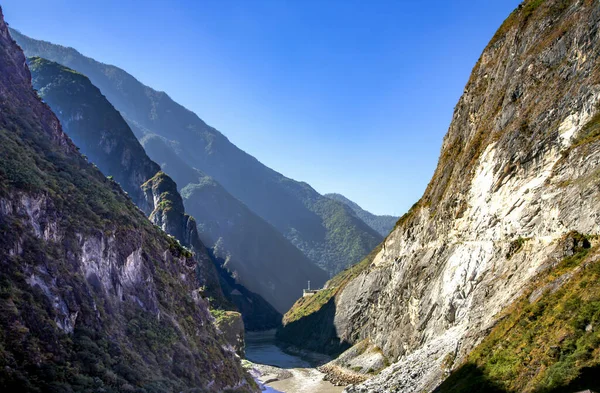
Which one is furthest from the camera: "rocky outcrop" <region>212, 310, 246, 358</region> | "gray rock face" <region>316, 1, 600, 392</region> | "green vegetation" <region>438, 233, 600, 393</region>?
"rocky outcrop" <region>212, 310, 246, 358</region>

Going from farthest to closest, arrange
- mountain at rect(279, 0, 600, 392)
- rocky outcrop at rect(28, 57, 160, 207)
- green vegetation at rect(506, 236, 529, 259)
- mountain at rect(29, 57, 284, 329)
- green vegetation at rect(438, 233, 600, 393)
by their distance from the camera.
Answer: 1. rocky outcrop at rect(28, 57, 160, 207)
2. mountain at rect(29, 57, 284, 329)
3. green vegetation at rect(506, 236, 529, 259)
4. mountain at rect(279, 0, 600, 392)
5. green vegetation at rect(438, 233, 600, 393)

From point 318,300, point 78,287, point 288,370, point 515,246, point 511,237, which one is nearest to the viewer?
point 78,287

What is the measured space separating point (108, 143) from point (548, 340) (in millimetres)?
134555

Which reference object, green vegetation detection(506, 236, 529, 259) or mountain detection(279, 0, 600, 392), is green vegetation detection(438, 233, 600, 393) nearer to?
mountain detection(279, 0, 600, 392)

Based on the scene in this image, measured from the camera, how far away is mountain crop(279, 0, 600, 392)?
24.9m

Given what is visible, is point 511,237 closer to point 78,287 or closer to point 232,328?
point 78,287

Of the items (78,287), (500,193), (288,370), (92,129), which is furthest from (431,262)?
(92,129)

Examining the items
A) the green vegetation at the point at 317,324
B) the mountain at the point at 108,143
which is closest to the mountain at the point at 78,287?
the green vegetation at the point at 317,324

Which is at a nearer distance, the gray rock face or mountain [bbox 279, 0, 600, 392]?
mountain [bbox 279, 0, 600, 392]

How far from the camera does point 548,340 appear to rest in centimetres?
2342

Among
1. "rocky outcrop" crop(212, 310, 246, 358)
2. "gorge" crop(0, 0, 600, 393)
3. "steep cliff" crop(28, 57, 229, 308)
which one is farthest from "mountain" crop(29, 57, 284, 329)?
"gorge" crop(0, 0, 600, 393)

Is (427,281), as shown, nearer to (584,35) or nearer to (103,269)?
(584,35)

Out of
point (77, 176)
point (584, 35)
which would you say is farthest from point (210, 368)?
point (584, 35)

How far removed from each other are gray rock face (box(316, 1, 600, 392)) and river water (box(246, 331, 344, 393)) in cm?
1253
